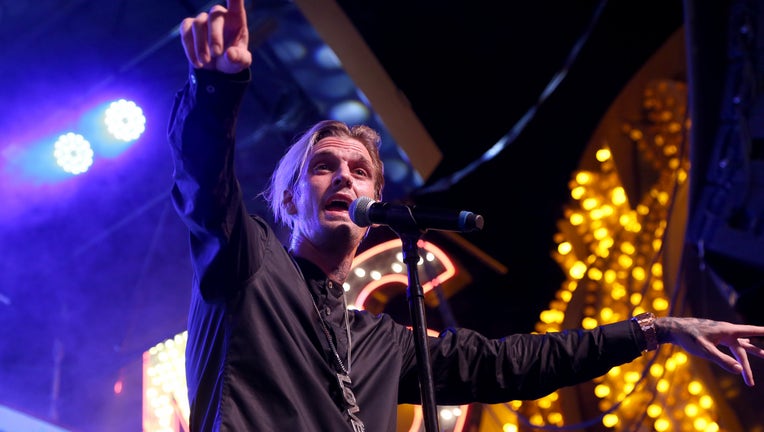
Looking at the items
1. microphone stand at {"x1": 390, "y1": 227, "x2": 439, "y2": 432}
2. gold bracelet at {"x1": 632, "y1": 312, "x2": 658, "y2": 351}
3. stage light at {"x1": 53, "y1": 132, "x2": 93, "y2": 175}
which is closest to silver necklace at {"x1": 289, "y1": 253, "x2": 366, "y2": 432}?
microphone stand at {"x1": 390, "y1": 227, "x2": 439, "y2": 432}

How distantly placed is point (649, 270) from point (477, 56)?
1.98m

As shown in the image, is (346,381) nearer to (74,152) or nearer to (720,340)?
(720,340)

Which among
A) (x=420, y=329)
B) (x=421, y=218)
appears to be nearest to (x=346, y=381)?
(x=420, y=329)

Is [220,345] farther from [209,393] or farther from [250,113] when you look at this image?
[250,113]

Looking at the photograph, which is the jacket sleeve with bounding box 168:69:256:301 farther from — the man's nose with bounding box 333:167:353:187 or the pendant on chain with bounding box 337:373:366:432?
the man's nose with bounding box 333:167:353:187

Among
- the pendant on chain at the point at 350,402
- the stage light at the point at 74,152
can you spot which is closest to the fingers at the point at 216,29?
the pendant on chain at the point at 350,402

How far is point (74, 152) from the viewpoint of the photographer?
4.88 m

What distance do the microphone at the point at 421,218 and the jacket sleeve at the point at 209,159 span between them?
1.09 feet

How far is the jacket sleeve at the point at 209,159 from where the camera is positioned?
54.6 inches

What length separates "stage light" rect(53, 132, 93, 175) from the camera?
15.9 ft

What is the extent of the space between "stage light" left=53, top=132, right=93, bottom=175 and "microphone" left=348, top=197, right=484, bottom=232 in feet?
12.6

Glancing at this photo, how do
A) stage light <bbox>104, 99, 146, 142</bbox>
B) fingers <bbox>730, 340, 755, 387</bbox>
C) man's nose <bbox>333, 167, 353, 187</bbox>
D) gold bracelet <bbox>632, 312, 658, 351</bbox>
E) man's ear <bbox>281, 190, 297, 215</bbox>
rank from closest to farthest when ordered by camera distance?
1. fingers <bbox>730, 340, 755, 387</bbox>
2. gold bracelet <bbox>632, 312, 658, 351</bbox>
3. man's nose <bbox>333, 167, 353, 187</bbox>
4. man's ear <bbox>281, 190, 297, 215</bbox>
5. stage light <bbox>104, 99, 146, 142</bbox>

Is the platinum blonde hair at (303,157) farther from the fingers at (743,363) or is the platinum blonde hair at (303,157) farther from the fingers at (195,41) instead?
the fingers at (743,363)

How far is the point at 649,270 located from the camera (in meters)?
3.11
